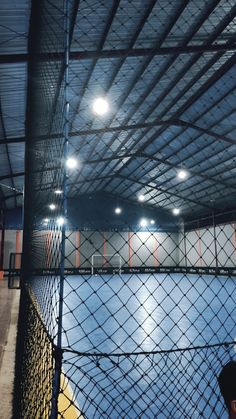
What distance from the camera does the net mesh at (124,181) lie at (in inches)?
82.7

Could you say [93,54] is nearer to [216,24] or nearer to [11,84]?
[11,84]

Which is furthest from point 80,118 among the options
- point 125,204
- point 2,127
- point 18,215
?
point 125,204

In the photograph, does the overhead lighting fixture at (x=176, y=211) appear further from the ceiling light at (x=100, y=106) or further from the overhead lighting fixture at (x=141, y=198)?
the ceiling light at (x=100, y=106)

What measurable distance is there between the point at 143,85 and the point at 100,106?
151cm

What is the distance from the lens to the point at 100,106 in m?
9.88

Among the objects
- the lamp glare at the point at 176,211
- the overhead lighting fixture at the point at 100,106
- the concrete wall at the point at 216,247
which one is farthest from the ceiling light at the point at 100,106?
the lamp glare at the point at 176,211

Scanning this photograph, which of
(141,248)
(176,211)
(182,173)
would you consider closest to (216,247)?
(176,211)

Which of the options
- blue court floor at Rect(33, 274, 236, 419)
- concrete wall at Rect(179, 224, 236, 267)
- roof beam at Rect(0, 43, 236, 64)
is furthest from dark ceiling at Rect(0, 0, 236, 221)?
concrete wall at Rect(179, 224, 236, 267)

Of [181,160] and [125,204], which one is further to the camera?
[125,204]

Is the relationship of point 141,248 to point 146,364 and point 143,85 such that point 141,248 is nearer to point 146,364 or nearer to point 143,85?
point 143,85

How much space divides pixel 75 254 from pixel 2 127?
13942mm

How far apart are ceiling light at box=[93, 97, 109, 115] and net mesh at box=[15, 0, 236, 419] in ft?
0.74

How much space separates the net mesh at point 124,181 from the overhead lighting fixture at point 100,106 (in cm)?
22

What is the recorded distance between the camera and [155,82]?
9477 millimetres
